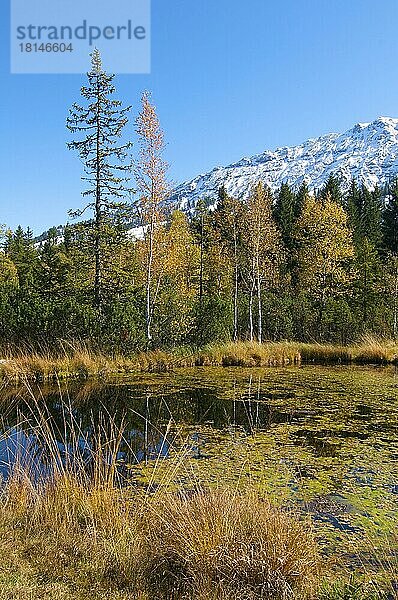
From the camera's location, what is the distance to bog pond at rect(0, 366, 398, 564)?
169 inches

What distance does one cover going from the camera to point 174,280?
61.5 feet

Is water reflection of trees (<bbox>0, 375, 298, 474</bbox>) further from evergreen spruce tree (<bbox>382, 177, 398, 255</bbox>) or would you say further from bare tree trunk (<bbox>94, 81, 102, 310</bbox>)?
evergreen spruce tree (<bbox>382, 177, 398, 255</bbox>)

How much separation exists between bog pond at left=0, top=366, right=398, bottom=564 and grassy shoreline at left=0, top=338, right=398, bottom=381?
0.87 meters

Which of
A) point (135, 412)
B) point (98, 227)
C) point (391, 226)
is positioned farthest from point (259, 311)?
point (391, 226)

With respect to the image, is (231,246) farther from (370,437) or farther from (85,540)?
(85,540)

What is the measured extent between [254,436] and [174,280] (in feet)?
41.2

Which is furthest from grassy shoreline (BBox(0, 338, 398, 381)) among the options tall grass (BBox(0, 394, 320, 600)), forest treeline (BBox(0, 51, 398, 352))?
tall grass (BBox(0, 394, 320, 600))

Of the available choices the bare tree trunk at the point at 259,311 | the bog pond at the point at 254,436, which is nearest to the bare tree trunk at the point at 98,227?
the bog pond at the point at 254,436

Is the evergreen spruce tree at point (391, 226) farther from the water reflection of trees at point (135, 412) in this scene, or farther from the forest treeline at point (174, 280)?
the water reflection of trees at point (135, 412)

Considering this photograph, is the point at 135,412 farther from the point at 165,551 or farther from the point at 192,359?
the point at 192,359

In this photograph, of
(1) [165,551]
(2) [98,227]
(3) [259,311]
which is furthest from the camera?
(3) [259,311]

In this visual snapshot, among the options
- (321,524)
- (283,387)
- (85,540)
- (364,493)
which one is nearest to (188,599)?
(85,540)

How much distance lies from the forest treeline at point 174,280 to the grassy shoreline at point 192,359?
0.58 meters

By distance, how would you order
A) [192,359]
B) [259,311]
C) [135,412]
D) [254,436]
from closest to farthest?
[135,412]
[254,436]
[192,359]
[259,311]
